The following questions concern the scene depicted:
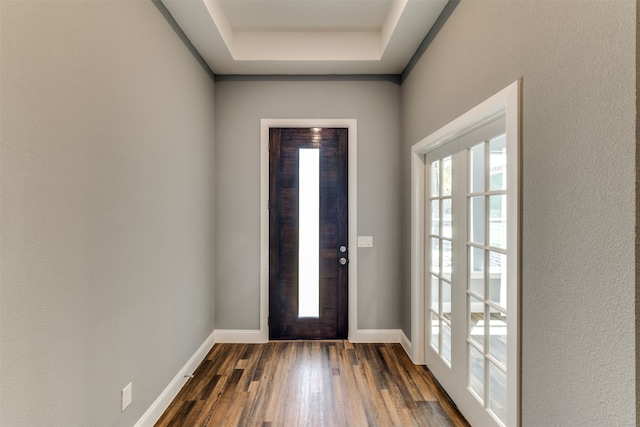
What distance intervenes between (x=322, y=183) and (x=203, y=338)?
1.85 meters

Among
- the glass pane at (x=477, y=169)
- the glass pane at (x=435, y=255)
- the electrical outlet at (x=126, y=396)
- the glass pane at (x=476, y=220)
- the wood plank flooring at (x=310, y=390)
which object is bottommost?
the wood plank flooring at (x=310, y=390)

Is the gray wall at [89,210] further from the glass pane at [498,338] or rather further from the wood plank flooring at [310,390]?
the glass pane at [498,338]

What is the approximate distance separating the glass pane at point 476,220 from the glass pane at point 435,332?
0.88 m

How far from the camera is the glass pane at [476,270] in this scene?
5.80ft

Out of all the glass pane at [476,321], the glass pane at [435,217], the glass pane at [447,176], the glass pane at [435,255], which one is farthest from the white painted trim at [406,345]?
the glass pane at [447,176]

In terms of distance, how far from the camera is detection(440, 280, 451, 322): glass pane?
2205mm

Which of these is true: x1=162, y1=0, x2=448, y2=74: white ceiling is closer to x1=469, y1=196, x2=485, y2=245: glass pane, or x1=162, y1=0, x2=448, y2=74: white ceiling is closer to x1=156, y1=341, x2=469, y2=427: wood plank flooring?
x1=469, y1=196, x2=485, y2=245: glass pane

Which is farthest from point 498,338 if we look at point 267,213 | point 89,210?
point 267,213

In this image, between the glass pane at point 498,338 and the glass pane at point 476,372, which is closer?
the glass pane at point 498,338

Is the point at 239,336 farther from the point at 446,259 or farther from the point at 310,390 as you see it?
the point at 446,259

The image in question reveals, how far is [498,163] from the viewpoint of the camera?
5.24 ft

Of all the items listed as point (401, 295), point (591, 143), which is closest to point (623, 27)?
point (591, 143)

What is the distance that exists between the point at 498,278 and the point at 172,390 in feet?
7.32

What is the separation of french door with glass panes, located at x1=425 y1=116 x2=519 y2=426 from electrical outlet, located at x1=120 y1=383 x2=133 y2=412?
75.3 inches
